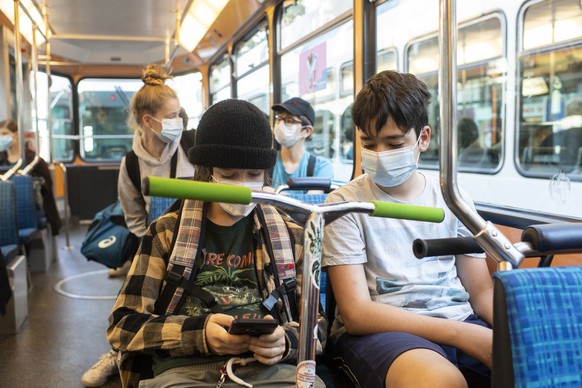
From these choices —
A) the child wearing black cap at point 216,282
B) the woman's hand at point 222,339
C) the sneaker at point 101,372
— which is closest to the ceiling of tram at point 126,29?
the sneaker at point 101,372

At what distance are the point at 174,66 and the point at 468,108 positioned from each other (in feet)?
23.8

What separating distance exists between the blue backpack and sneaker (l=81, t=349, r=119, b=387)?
45 centimetres

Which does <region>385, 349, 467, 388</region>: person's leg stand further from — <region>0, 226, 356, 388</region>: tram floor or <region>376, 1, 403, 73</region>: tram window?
<region>376, 1, 403, 73</region>: tram window

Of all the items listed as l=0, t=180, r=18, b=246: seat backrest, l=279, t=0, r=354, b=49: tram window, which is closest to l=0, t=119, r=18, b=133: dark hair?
l=0, t=180, r=18, b=246: seat backrest

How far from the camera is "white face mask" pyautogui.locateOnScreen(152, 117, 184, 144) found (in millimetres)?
2615

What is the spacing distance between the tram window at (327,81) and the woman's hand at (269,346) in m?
2.75

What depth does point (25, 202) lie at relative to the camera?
15.9 feet

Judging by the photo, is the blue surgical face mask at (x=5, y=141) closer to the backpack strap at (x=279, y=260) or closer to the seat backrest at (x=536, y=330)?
the backpack strap at (x=279, y=260)

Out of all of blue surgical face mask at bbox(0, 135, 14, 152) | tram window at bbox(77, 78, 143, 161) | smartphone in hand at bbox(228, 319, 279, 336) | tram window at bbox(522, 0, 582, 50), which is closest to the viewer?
smartphone in hand at bbox(228, 319, 279, 336)

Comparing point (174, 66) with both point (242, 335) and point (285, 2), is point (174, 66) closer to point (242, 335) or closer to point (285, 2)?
point (285, 2)

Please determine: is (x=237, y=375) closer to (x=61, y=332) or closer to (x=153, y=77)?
(x=153, y=77)

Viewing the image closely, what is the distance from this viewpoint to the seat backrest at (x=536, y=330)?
883 mm

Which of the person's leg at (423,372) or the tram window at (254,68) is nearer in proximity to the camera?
the person's leg at (423,372)

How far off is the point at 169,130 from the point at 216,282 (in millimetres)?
1437
